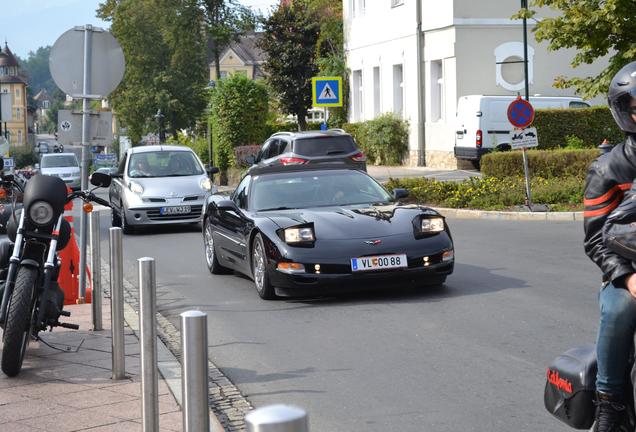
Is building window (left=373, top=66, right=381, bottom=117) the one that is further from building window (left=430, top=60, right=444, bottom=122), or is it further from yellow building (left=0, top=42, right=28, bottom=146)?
yellow building (left=0, top=42, right=28, bottom=146)

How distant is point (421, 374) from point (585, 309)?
2918 mm

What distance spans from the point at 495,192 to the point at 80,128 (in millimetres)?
12579

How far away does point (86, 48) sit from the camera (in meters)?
11.4

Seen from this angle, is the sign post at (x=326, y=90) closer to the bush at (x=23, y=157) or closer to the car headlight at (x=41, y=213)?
the car headlight at (x=41, y=213)

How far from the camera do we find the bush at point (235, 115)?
43.2 meters

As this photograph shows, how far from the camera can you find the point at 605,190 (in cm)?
430

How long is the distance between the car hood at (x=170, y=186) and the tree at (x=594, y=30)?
7.48m

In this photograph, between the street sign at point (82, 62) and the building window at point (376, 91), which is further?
the building window at point (376, 91)

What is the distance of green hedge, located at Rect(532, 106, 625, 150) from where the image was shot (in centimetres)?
3206

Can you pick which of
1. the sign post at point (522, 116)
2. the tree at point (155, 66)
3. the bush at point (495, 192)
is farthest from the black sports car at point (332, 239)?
the tree at point (155, 66)

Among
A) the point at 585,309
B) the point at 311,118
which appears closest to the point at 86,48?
the point at 585,309

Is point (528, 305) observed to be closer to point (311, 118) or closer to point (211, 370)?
point (211, 370)

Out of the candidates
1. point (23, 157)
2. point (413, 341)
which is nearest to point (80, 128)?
point (413, 341)

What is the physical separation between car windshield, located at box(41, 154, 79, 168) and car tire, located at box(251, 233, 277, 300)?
46.4 metres
